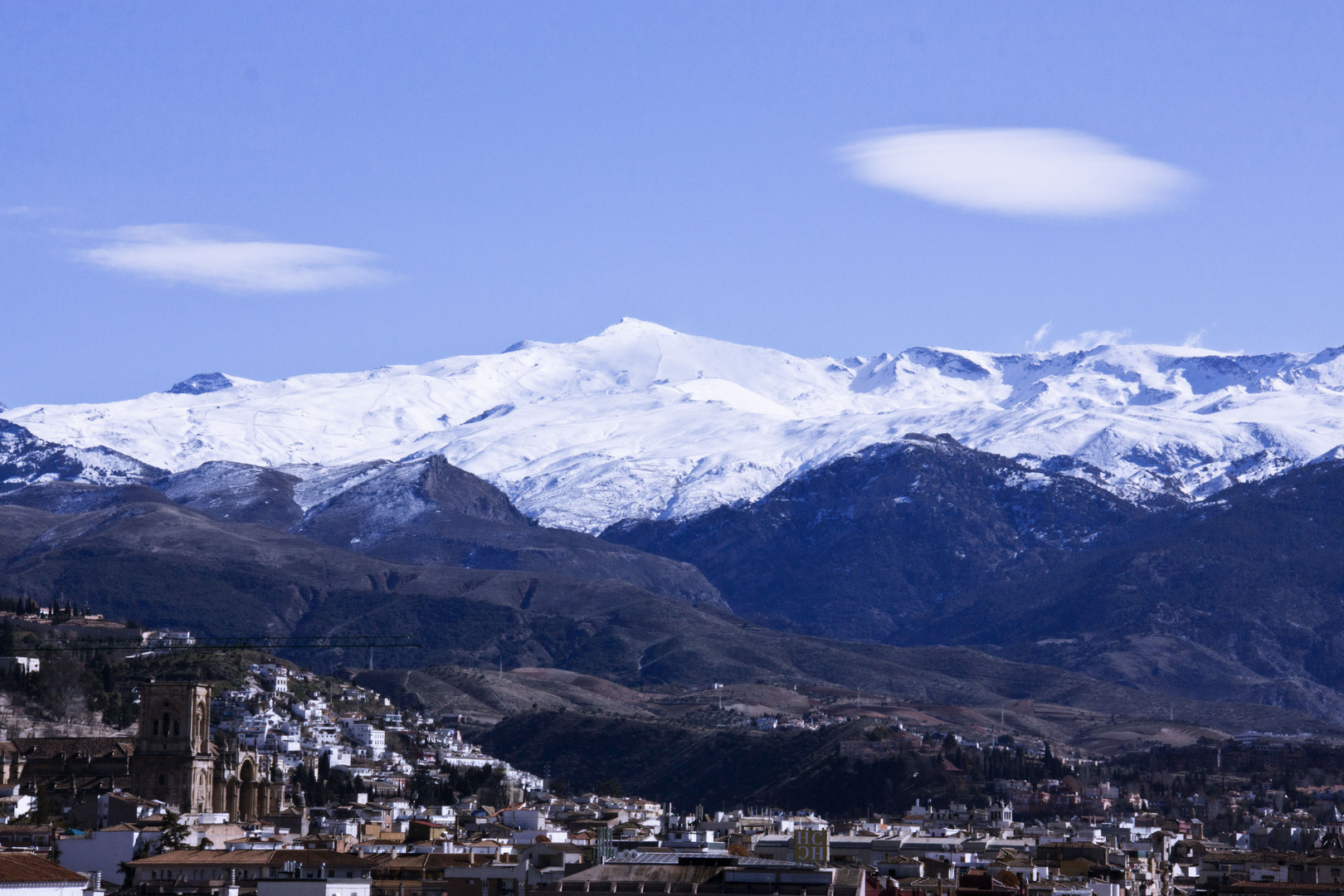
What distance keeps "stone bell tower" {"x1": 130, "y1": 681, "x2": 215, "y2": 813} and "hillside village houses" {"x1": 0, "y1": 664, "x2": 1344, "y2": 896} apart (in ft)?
0.41

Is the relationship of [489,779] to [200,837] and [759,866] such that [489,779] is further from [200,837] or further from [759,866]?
[759,866]

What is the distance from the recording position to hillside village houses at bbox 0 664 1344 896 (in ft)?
240

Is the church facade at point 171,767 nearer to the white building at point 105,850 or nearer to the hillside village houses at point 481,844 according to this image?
the hillside village houses at point 481,844

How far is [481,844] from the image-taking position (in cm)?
10231

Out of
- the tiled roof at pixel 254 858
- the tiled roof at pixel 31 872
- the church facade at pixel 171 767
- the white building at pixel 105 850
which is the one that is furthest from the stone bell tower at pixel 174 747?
the tiled roof at pixel 31 872

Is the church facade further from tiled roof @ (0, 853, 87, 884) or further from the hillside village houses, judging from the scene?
tiled roof @ (0, 853, 87, 884)

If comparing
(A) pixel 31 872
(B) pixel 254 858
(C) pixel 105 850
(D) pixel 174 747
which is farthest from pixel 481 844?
(D) pixel 174 747

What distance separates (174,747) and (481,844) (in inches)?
1684

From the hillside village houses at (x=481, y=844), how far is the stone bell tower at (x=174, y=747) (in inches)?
5.0

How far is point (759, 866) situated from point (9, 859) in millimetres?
18486

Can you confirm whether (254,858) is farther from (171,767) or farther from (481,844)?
(171,767)

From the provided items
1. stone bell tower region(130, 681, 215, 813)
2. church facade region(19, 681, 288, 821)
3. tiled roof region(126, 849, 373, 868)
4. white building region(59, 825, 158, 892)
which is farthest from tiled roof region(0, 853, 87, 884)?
stone bell tower region(130, 681, 215, 813)

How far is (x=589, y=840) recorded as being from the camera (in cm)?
10675

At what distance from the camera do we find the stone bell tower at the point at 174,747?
13700cm
